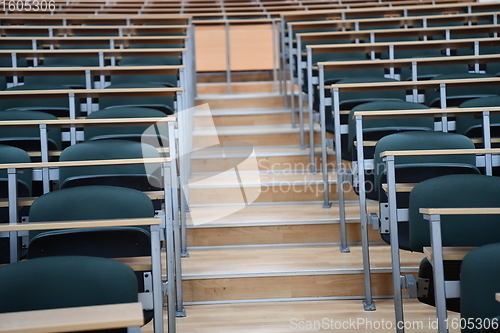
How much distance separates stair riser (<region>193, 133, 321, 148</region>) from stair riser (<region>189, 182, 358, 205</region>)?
400mm

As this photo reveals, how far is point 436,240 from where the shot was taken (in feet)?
3.30

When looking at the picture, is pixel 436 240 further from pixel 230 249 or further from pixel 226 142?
pixel 226 142

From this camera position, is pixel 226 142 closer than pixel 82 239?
No

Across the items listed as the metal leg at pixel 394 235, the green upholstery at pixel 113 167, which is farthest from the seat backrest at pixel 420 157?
the green upholstery at pixel 113 167

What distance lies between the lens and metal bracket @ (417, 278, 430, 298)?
116 cm

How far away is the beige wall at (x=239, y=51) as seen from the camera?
3438 millimetres

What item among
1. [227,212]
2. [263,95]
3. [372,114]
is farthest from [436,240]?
[263,95]

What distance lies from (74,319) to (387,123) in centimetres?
135

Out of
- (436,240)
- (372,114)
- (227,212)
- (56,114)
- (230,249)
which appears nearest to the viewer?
(436,240)

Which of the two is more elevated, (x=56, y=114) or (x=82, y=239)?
(x=56, y=114)

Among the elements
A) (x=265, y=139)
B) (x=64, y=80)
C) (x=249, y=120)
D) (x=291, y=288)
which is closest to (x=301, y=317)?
(x=291, y=288)

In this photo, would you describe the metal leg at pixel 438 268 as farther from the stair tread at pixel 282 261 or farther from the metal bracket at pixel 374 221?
the stair tread at pixel 282 261

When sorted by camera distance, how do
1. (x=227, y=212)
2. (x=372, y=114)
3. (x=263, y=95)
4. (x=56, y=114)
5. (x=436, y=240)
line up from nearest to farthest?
(x=436, y=240), (x=372, y=114), (x=227, y=212), (x=56, y=114), (x=263, y=95)

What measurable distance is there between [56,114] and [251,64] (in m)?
1.60
